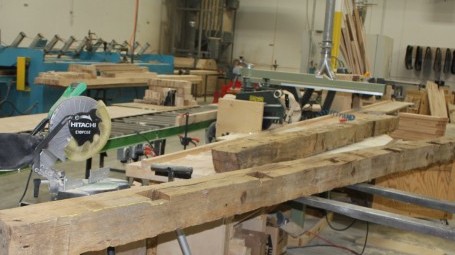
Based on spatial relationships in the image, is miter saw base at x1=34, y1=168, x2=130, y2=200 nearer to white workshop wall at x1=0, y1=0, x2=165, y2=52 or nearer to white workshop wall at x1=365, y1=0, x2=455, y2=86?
white workshop wall at x1=0, y1=0, x2=165, y2=52

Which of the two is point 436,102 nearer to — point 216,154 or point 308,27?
point 308,27

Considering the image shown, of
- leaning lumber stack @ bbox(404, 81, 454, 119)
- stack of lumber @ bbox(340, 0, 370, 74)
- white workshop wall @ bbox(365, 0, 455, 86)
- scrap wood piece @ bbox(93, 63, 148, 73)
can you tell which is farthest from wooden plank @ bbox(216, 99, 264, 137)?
white workshop wall @ bbox(365, 0, 455, 86)

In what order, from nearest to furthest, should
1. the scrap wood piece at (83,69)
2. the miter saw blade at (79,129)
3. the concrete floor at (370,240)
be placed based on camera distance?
the miter saw blade at (79,129) → the concrete floor at (370,240) → the scrap wood piece at (83,69)

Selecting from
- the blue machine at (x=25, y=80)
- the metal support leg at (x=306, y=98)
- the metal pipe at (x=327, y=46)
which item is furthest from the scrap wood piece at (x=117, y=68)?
the metal pipe at (x=327, y=46)

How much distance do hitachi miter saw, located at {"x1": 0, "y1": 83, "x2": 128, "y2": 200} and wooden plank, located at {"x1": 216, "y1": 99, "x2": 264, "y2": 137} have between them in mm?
1183

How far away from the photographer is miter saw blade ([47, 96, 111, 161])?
1.62 meters

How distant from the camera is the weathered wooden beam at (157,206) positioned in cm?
107

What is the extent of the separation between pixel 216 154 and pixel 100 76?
3.51 metres

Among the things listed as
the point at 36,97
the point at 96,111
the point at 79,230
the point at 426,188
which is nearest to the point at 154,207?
the point at 79,230

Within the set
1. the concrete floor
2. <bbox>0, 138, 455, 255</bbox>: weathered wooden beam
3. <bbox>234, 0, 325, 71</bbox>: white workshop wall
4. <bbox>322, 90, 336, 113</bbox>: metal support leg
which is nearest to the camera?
<bbox>0, 138, 455, 255</bbox>: weathered wooden beam

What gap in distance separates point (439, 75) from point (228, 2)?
4423 mm

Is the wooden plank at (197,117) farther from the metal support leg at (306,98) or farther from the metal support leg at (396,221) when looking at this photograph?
the metal support leg at (396,221)

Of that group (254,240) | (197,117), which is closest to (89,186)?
(254,240)

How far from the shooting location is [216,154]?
194cm
